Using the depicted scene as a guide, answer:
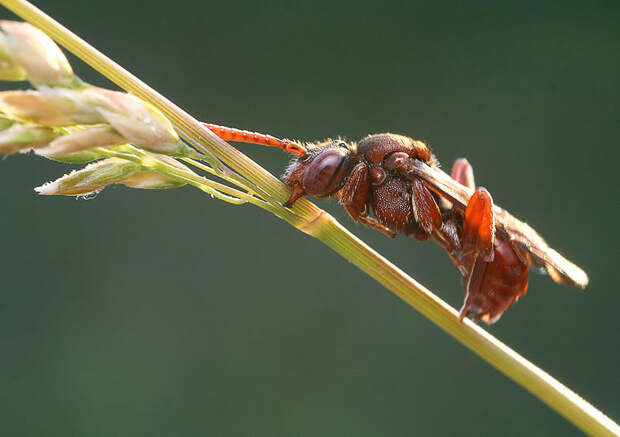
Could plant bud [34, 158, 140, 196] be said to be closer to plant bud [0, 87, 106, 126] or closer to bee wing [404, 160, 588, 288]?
plant bud [0, 87, 106, 126]

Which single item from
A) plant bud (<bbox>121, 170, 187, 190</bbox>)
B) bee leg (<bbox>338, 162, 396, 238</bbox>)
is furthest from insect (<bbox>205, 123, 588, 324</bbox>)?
plant bud (<bbox>121, 170, 187, 190</bbox>)

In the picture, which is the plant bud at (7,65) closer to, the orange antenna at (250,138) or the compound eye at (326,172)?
the orange antenna at (250,138)

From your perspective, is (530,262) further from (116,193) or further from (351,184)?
(116,193)

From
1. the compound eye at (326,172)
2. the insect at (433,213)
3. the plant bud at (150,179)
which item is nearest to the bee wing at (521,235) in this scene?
the insect at (433,213)

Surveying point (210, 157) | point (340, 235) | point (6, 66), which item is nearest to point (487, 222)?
point (340, 235)

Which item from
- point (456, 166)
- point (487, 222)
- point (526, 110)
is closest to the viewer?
point (487, 222)

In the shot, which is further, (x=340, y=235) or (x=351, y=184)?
(x=351, y=184)
